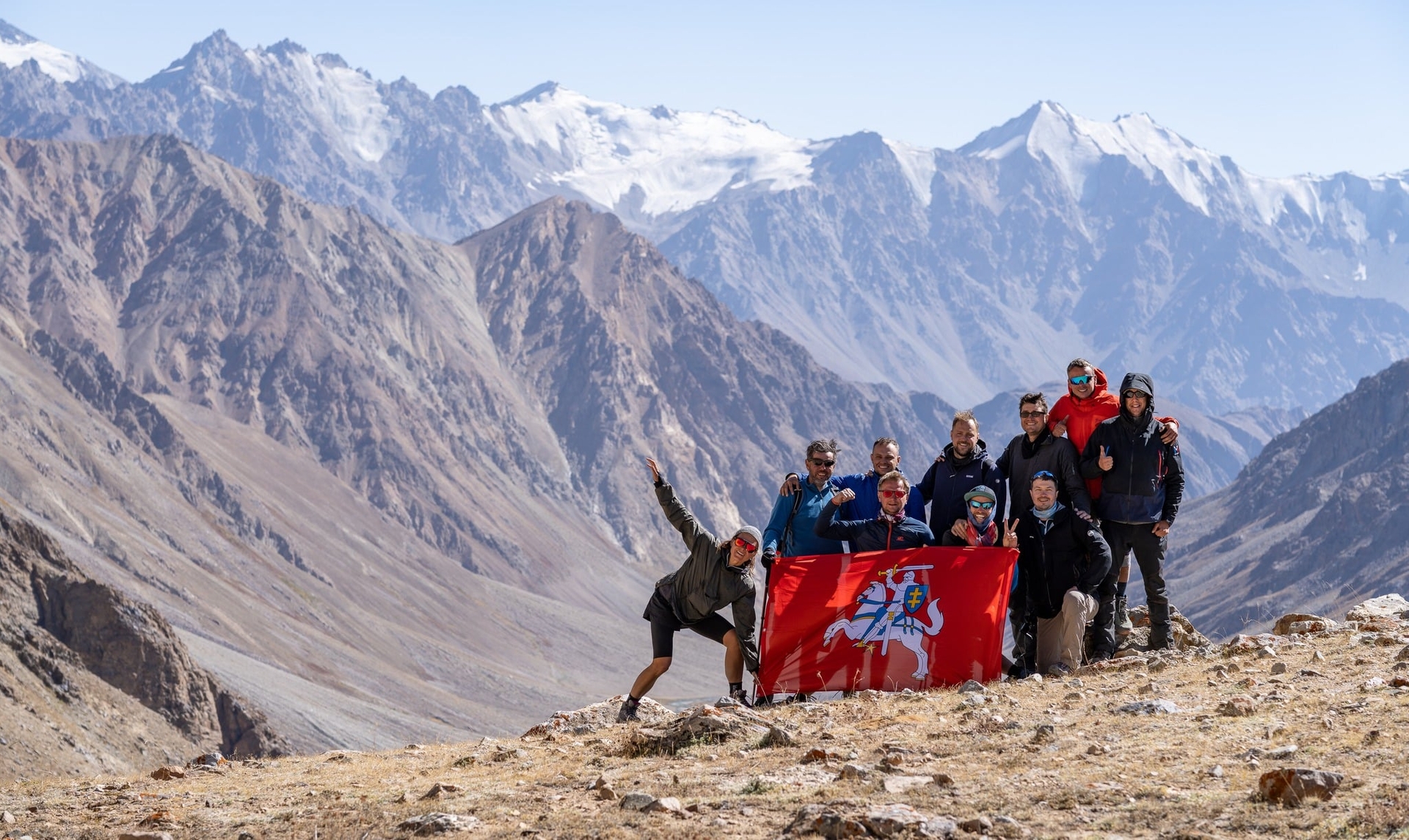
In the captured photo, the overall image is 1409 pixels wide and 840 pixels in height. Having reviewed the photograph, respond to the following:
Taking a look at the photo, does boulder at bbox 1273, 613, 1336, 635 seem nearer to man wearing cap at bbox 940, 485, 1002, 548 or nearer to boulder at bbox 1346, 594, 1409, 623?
boulder at bbox 1346, 594, 1409, 623

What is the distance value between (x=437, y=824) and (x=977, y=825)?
152 inches

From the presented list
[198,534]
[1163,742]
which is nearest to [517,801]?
[1163,742]

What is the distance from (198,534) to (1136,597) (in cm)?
9516

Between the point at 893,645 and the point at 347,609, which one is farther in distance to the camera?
the point at 347,609

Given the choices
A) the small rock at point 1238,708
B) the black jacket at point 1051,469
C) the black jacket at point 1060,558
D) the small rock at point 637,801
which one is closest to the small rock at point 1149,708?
the small rock at point 1238,708

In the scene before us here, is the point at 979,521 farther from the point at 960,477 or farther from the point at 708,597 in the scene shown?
the point at 708,597

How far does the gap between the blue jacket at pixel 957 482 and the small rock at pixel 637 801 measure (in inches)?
261

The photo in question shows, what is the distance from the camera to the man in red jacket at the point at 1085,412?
16484 millimetres

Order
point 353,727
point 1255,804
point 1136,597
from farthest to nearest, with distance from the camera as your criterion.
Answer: point 1136,597 < point 353,727 < point 1255,804

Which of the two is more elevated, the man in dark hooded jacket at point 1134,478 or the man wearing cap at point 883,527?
the man in dark hooded jacket at point 1134,478

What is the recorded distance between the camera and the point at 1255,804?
9.40 metres

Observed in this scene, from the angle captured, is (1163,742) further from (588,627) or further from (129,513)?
(588,627)

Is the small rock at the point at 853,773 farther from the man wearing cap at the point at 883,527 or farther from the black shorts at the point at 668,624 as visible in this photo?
the man wearing cap at the point at 883,527

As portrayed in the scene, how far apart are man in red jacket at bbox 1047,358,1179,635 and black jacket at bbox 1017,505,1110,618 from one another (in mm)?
573
